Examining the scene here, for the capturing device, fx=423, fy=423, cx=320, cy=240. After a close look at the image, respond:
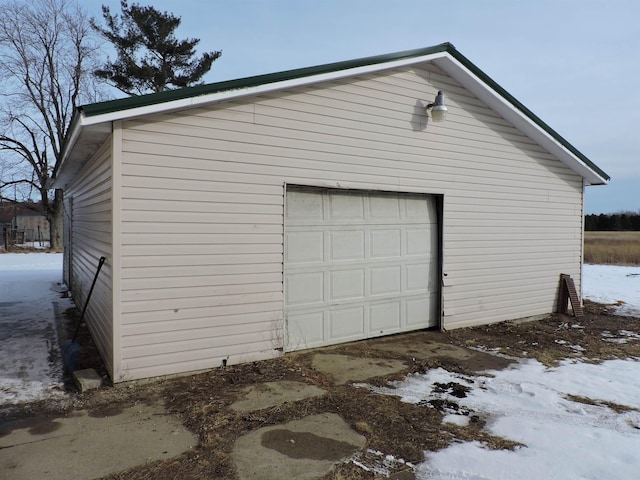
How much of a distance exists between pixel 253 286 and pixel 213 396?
4.46 feet

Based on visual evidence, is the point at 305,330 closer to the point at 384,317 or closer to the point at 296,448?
the point at 384,317

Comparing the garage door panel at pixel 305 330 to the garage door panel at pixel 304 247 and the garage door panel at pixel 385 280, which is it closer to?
the garage door panel at pixel 304 247

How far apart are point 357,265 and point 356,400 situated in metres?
2.33

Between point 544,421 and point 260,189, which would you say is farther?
point 260,189

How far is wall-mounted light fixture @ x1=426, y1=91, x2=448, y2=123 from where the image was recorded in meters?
6.25

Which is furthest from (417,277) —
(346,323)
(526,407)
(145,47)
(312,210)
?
(145,47)

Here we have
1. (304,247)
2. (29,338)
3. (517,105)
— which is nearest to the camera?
(304,247)

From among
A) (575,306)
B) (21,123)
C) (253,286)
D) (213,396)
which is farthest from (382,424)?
(21,123)

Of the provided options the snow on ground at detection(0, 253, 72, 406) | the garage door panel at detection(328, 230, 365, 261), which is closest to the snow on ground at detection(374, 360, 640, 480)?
the garage door panel at detection(328, 230, 365, 261)

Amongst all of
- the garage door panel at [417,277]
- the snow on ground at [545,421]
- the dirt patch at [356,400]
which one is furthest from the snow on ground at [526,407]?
the garage door panel at [417,277]

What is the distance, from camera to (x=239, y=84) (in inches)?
184

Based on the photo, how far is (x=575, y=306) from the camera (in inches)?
329

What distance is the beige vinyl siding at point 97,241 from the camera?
4555mm

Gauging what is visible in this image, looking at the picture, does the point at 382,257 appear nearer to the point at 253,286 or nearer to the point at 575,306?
the point at 253,286
